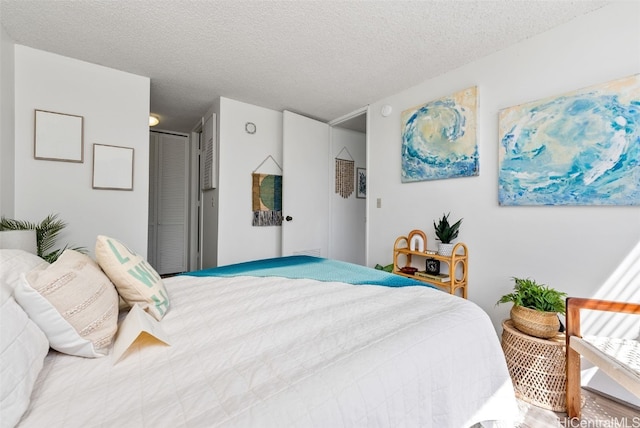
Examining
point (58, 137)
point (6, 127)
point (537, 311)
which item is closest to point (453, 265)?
point (537, 311)

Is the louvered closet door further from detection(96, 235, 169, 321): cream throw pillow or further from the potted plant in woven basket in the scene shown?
the potted plant in woven basket

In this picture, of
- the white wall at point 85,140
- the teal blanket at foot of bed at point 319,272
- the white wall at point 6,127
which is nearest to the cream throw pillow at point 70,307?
the teal blanket at foot of bed at point 319,272

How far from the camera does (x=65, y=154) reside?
7.38ft

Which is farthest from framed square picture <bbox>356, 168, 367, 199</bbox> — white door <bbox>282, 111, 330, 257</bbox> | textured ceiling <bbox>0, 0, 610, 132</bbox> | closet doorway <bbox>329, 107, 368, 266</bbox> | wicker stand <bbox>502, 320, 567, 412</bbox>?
wicker stand <bbox>502, 320, 567, 412</bbox>

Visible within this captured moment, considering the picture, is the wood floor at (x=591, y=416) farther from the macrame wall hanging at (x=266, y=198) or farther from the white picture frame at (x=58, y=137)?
the white picture frame at (x=58, y=137)

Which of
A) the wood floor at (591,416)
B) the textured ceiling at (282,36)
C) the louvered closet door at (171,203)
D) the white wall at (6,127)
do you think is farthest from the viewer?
the louvered closet door at (171,203)

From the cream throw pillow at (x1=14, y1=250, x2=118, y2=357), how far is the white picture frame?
201 cm

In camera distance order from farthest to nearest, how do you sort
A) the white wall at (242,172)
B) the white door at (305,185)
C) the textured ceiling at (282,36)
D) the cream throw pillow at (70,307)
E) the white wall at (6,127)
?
the white door at (305,185)
the white wall at (242,172)
the white wall at (6,127)
the textured ceiling at (282,36)
the cream throw pillow at (70,307)

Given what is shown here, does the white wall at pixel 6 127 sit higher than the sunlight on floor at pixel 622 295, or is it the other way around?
the white wall at pixel 6 127

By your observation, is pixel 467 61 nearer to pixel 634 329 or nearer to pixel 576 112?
pixel 576 112

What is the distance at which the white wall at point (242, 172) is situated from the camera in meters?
3.16

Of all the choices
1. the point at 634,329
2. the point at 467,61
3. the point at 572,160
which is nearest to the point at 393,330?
the point at 634,329

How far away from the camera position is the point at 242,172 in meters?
3.30

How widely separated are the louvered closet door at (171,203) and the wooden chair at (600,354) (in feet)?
15.6
